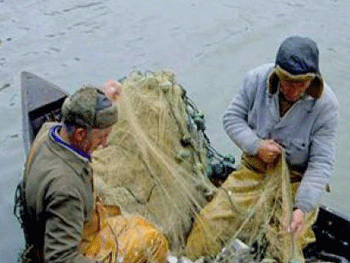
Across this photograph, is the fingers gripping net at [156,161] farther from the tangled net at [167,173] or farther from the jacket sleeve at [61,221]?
the jacket sleeve at [61,221]

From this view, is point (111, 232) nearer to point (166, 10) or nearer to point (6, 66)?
point (6, 66)

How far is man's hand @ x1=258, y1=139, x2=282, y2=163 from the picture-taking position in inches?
176

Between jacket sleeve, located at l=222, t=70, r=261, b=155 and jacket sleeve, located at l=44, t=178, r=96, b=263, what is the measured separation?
4.80ft

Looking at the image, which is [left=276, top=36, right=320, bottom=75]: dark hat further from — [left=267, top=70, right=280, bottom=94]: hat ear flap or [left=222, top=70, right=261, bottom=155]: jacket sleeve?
[left=222, top=70, right=261, bottom=155]: jacket sleeve

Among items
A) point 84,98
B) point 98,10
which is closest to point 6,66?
point 98,10

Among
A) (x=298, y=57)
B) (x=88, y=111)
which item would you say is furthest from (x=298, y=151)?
(x=88, y=111)

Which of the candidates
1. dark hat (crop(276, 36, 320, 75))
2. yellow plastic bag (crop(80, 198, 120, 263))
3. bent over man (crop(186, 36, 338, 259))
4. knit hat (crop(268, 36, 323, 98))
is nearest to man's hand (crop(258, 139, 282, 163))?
bent over man (crop(186, 36, 338, 259))

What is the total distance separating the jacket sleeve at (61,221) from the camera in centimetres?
357

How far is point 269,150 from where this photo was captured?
4.49 meters

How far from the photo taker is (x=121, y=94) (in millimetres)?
5188

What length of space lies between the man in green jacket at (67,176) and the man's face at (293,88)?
1186 millimetres

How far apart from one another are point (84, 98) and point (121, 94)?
147cm

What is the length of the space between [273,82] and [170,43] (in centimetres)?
657

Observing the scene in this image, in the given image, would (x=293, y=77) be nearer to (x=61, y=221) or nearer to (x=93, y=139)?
(x=93, y=139)
